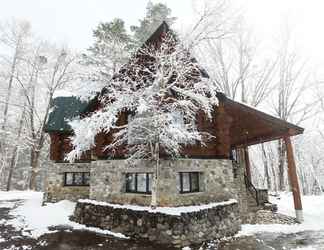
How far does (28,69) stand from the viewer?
2461 centimetres

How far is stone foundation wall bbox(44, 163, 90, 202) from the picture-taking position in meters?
15.4

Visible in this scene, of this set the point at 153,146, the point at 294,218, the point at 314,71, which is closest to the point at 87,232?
the point at 153,146

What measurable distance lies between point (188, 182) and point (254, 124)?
477cm

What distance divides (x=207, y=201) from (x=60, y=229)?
6.34 meters

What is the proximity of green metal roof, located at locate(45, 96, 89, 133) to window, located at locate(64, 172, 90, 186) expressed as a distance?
2.84 m

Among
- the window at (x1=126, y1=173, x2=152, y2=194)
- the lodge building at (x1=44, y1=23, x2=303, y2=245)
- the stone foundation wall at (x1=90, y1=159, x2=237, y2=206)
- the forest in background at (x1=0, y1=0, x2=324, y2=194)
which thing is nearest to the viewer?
the stone foundation wall at (x1=90, y1=159, x2=237, y2=206)

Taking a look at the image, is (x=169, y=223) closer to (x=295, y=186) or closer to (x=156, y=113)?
(x=156, y=113)

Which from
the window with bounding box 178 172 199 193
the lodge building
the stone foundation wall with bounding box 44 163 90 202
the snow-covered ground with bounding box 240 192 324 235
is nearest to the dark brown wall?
the stone foundation wall with bounding box 44 163 90 202

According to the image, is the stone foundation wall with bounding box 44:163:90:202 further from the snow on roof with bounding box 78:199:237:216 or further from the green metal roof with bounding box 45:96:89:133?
the snow on roof with bounding box 78:199:237:216

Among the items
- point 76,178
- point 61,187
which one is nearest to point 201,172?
point 76,178

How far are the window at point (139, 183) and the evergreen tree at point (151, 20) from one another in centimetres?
1681

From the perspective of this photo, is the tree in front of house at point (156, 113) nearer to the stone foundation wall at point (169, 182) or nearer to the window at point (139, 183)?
the stone foundation wall at point (169, 182)

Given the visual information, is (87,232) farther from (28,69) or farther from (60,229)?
(28,69)

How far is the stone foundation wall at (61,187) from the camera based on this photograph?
50.4 ft
